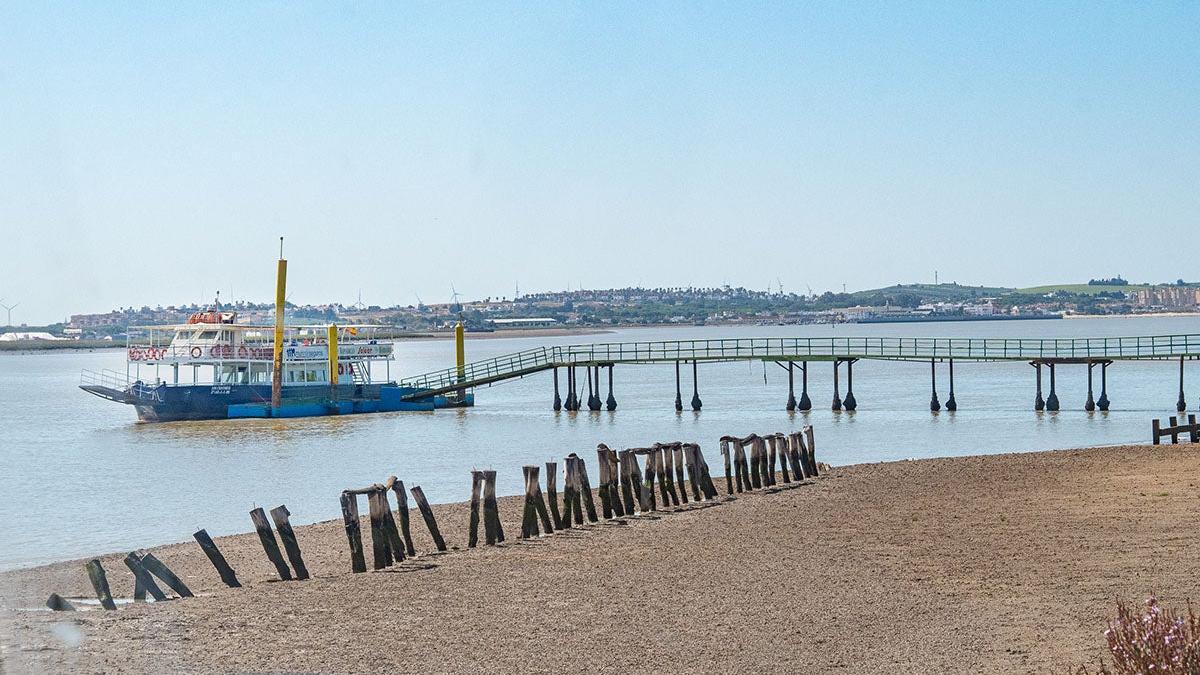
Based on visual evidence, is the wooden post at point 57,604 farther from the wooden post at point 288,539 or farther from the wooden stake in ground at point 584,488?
the wooden stake in ground at point 584,488

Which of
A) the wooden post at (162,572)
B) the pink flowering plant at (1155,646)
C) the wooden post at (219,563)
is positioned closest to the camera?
the pink flowering plant at (1155,646)

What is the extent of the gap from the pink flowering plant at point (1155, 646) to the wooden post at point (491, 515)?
1241 centimetres

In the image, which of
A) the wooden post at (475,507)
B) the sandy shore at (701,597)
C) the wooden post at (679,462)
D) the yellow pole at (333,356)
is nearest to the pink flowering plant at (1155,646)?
the sandy shore at (701,597)

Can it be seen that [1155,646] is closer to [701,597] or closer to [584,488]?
[701,597]

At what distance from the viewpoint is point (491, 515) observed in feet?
72.0

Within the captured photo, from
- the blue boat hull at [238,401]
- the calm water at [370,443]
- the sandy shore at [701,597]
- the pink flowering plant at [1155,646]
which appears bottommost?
the calm water at [370,443]

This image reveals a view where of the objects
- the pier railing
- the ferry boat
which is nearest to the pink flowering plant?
the pier railing

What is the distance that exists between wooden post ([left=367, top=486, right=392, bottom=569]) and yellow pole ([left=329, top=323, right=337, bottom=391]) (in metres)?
47.2

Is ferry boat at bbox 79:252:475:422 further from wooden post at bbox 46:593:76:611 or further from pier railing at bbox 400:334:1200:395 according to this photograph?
wooden post at bbox 46:593:76:611

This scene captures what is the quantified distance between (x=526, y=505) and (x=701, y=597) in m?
6.52

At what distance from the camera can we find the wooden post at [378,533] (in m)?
19.8

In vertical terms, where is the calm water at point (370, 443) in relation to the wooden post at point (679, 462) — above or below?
below

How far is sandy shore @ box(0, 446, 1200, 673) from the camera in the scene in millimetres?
13406

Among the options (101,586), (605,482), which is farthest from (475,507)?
(101,586)
